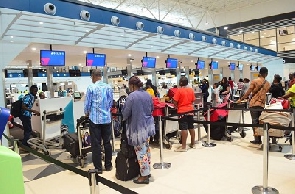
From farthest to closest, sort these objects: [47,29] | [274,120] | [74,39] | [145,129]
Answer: [74,39] → [47,29] → [274,120] → [145,129]

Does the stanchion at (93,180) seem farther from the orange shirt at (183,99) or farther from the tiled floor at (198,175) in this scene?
the orange shirt at (183,99)

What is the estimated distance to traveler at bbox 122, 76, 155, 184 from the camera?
12.3 ft

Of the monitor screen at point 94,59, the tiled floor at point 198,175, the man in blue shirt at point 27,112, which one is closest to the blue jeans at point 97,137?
the tiled floor at point 198,175

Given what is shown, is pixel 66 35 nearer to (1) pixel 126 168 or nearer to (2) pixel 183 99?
(2) pixel 183 99


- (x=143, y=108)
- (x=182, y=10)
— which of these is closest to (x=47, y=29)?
(x=143, y=108)

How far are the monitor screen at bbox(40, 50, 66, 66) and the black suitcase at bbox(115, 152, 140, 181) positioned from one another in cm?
491

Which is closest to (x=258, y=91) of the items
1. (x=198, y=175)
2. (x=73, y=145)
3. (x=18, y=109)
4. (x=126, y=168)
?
(x=198, y=175)

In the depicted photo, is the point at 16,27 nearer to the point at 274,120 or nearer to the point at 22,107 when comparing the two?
the point at 22,107

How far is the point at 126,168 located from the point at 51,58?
521 centimetres

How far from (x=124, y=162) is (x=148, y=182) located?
0.46 m

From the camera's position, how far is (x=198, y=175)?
4.07 m

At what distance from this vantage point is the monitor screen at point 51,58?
25.1 ft

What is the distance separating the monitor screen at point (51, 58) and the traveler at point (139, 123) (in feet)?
15.7

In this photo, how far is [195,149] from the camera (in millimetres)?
5617
